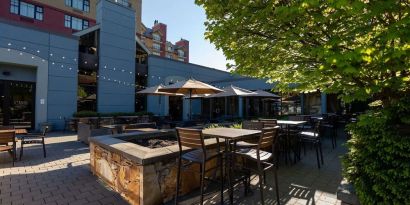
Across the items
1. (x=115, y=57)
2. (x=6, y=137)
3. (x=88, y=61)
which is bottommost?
(x=6, y=137)

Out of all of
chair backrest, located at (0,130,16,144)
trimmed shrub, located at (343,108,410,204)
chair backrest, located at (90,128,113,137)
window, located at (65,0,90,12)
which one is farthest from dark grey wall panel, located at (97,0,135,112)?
trimmed shrub, located at (343,108,410,204)

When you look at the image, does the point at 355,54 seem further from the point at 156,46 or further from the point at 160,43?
the point at 160,43

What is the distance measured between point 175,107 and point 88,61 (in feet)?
25.8

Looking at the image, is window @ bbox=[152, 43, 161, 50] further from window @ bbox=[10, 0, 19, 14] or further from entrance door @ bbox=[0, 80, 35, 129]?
entrance door @ bbox=[0, 80, 35, 129]

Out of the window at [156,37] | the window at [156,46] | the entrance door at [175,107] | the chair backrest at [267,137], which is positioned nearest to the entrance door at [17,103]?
the entrance door at [175,107]

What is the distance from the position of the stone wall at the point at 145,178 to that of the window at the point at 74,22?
26.8m

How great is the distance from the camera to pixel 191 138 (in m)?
3.13

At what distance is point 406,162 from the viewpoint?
7.57ft

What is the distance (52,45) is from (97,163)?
36.8ft

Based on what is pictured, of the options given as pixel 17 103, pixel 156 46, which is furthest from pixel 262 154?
pixel 156 46

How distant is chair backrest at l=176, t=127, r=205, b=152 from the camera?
10.00 ft

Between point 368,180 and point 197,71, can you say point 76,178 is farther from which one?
point 197,71

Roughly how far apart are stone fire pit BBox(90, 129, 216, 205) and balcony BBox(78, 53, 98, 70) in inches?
464

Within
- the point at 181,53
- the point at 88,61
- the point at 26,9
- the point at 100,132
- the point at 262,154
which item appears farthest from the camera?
the point at 181,53
